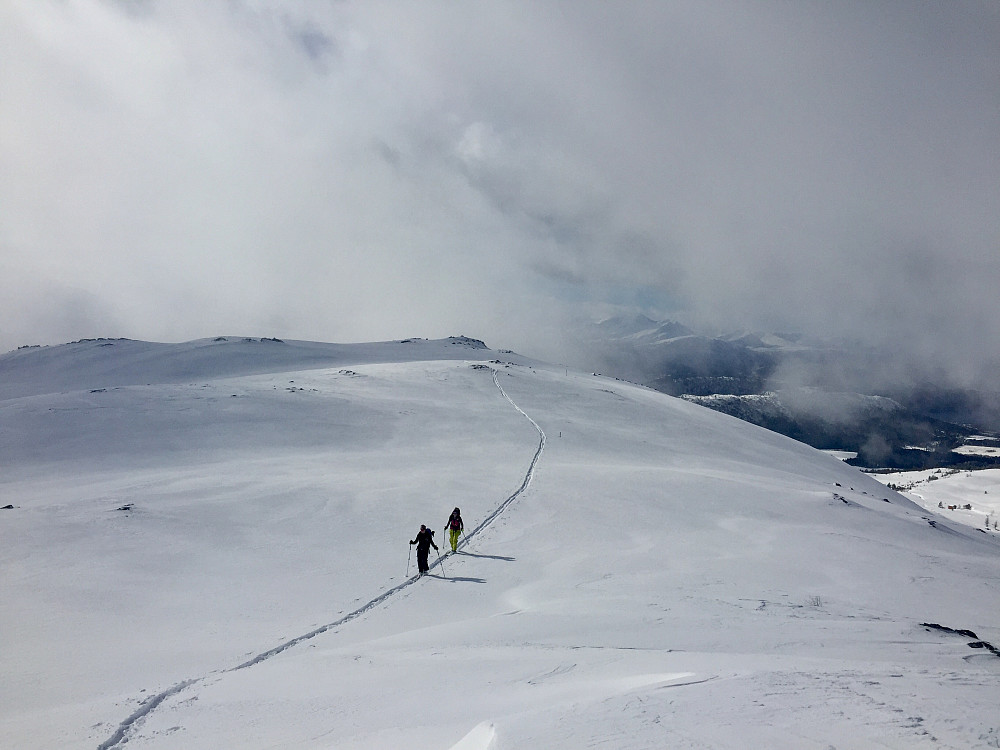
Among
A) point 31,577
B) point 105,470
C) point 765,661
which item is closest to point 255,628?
point 31,577

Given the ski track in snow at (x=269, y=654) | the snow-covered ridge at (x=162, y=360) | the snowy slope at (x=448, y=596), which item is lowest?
the ski track in snow at (x=269, y=654)

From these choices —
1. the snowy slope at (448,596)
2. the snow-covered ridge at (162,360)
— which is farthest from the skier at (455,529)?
the snow-covered ridge at (162,360)

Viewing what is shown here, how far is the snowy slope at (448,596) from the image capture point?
6.88 metres

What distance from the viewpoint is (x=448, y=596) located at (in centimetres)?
1434

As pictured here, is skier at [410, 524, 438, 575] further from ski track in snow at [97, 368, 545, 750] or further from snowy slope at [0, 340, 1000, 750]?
snowy slope at [0, 340, 1000, 750]

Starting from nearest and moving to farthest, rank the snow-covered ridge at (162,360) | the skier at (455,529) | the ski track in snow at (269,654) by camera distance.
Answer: the ski track in snow at (269,654)
the skier at (455,529)
the snow-covered ridge at (162,360)

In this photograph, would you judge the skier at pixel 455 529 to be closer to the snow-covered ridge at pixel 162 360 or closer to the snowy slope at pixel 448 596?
the snowy slope at pixel 448 596

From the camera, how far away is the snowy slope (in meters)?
6.88

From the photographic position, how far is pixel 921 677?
25.3 feet

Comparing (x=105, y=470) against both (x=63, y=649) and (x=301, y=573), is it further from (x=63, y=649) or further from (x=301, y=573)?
(x=63, y=649)

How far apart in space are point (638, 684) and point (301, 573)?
11.5 m

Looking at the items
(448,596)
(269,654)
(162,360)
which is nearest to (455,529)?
(448,596)

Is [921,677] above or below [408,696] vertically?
above

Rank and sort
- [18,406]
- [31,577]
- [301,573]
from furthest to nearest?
[18,406], [301,573], [31,577]
